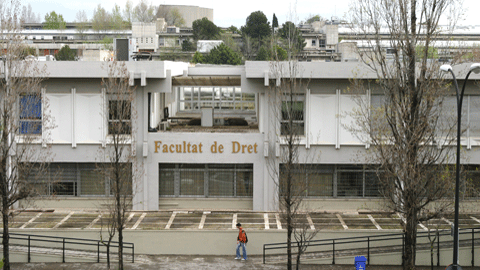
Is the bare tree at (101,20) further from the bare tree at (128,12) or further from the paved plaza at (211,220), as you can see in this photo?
the paved plaza at (211,220)

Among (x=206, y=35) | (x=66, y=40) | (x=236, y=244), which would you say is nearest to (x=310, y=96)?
(x=236, y=244)

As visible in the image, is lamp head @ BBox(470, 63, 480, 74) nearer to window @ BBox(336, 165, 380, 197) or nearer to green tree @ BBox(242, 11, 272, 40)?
window @ BBox(336, 165, 380, 197)

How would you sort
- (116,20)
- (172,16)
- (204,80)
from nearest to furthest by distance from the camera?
1. (204,80)
2. (116,20)
3. (172,16)

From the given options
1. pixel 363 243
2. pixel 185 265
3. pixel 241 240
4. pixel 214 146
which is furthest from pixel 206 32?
pixel 185 265

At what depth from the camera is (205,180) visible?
2653 cm

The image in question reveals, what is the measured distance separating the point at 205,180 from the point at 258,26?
92850 mm

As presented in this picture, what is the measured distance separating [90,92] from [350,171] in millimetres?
12092

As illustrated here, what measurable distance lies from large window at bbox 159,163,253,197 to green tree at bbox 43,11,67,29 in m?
139

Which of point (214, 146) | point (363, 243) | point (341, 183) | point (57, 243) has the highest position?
point (214, 146)

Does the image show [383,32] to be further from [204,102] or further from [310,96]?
[204,102]

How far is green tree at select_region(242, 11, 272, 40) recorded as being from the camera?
115 metres

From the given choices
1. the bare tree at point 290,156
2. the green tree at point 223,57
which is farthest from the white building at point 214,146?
the green tree at point 223,57

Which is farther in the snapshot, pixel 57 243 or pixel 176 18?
pixel 176 18

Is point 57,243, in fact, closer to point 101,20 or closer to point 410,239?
point 410,239
